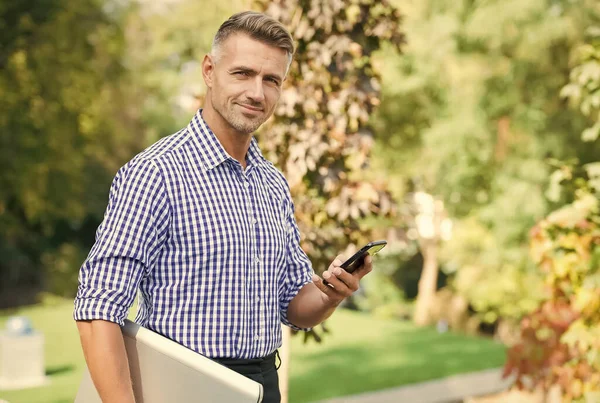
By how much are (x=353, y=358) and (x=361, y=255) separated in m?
9.33

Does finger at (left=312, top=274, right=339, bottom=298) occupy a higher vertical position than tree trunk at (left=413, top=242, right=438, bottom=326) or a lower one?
higher

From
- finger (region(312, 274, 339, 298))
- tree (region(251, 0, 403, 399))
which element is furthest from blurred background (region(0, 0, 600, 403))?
finger (region(312, 274, 339, 298))

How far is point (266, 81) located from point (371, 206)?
10.1 feet

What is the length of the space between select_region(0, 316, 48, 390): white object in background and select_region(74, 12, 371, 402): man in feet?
Result: 25.4

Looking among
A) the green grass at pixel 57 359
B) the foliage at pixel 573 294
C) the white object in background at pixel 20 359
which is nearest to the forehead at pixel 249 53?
the foliage at pixel 573 294

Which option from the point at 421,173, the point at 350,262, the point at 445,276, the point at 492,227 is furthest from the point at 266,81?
the point at 445,276

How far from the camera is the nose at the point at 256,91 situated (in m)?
2.24

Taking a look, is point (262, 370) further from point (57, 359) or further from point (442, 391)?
point (57, 359)

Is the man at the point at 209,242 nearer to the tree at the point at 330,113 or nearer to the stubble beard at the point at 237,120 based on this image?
the stubble beard at the point at 237,120

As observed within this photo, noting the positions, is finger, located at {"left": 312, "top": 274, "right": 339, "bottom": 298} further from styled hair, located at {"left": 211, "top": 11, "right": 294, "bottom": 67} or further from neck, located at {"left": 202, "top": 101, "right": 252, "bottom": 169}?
styled hair, located at {"left": 211, "top": 11, "right": 294, "bottom": 67}

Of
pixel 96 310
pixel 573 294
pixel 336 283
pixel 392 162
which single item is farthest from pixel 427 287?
pixel 96 310

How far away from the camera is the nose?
7.36ft

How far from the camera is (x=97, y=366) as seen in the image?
78.3 inches

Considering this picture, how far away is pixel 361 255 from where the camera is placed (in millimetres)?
2205
